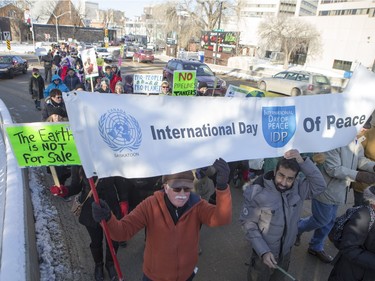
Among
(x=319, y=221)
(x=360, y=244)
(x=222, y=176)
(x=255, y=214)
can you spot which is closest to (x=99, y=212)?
(x=222, y=176)

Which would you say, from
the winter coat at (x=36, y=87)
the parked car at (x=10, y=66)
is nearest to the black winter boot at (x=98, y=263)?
the winter coat at (x=36, y=87)

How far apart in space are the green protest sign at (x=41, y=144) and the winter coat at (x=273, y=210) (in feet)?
5.87

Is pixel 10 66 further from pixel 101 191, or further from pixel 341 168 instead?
pixel 341 168

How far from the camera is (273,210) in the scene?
2.55 m

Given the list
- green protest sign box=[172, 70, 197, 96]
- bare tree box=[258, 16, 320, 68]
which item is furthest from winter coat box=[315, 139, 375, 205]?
bare tree box=[258, 16, 320, 68]

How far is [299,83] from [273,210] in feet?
51.0

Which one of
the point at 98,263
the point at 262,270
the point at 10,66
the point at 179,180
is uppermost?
the point at 179,180

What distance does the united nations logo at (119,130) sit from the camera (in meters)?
2.01

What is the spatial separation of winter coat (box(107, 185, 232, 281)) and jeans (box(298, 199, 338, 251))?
1882 millimetres

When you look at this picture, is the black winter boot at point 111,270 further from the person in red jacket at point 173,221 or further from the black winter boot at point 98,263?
the person in red jacket at point 173,221

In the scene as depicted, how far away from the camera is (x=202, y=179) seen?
13.9 ft

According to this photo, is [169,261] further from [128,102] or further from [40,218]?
[40,218]

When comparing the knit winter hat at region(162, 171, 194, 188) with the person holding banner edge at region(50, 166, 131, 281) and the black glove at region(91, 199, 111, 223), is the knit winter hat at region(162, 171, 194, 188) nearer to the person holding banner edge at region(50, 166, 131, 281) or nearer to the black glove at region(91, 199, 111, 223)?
the black glove at region(91, 199, 111, 223)

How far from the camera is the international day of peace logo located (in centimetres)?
257
